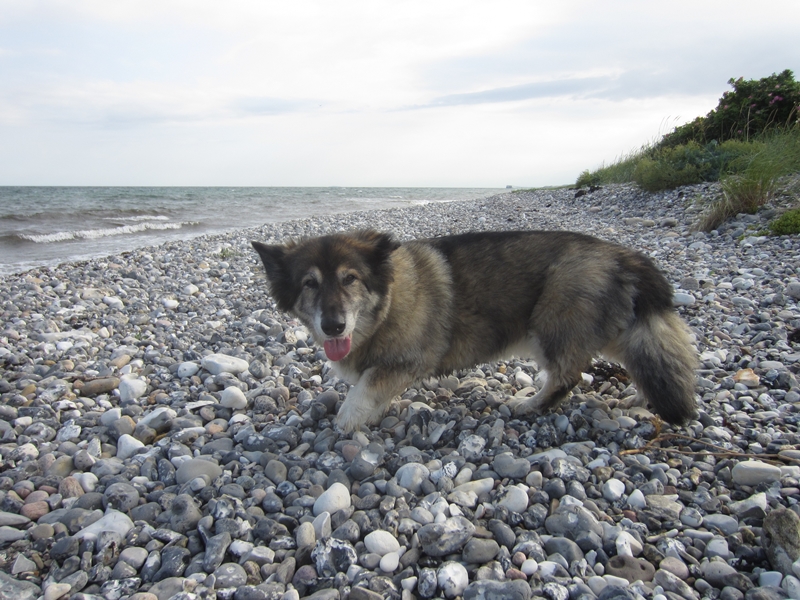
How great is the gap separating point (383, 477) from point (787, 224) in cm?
851

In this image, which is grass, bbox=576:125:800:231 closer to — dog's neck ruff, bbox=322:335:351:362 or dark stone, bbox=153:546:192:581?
dog's neck ruff, bbox=322:335:351:362

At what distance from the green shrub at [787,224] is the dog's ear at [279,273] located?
832 cm

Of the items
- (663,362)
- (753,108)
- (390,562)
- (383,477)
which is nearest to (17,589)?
(390,562)

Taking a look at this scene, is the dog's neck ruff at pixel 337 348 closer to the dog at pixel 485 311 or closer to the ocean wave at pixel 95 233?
the dog at pixel 485 311

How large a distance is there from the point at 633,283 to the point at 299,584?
280 cm

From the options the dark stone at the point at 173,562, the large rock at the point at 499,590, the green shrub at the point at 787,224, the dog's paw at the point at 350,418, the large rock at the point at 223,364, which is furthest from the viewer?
the green shrub at the point at 787,224

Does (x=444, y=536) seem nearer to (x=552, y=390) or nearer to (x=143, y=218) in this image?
(x=552, y=390)

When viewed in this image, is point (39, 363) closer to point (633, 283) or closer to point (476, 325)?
point (476, 325)

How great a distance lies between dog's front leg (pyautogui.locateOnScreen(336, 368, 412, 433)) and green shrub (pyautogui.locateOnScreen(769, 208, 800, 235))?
7769mm

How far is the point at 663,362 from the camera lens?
3.16 metres

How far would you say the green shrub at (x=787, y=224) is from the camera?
308 inches

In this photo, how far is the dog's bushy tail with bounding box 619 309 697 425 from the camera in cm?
308

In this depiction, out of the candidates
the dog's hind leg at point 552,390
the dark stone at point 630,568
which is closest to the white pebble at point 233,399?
the dog's hind leg at point 552,390

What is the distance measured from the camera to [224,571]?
2.09 meters
